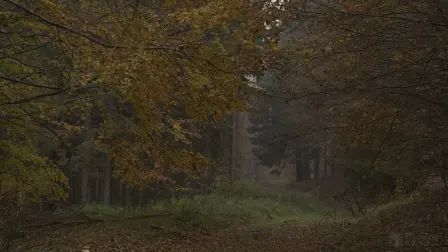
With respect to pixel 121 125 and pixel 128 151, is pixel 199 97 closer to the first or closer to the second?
pixel 128 151

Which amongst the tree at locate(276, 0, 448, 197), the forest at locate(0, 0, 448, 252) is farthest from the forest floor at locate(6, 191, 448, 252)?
the tree at locate(276, 0, 448, 197)

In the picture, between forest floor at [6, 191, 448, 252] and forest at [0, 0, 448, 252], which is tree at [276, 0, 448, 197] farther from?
forest floor at [6, 191, 448, 252]

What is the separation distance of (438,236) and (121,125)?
23.9ft

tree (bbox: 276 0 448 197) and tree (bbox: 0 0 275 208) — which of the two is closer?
tree (bbox: 0 0 275 208)

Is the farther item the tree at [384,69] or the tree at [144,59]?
the tree at [384,69]

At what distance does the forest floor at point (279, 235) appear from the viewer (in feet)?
35.0

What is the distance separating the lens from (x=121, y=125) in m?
11.2

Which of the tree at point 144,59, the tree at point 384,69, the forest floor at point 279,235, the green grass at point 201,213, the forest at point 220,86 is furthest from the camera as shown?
the green grass at point 201,213

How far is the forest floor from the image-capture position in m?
10.7

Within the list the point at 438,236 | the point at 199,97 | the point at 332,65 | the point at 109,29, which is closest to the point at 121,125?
the point at 109,29

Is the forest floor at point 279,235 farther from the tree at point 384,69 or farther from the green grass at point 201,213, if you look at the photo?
the tree at point 384,69

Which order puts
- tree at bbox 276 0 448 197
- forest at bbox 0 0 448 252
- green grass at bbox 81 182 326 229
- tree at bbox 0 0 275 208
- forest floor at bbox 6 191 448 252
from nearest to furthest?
tree at bbox 0 0 275 208
forest at bbox 0 0 448 252
tree at bbox 276 0 448 197
forest floor at bbox 6 191 448 252
green grass at bbox 81 182 326 229

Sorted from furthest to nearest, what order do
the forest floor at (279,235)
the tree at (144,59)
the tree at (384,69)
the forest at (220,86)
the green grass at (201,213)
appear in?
the green grass at (201,213)
the forest floor at (279,235)
the tree at (384,69)
the forest at (220,86)
the tree at (144,59)

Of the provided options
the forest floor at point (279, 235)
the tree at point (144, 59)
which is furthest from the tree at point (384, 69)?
the forest floor at point (279, 235)
